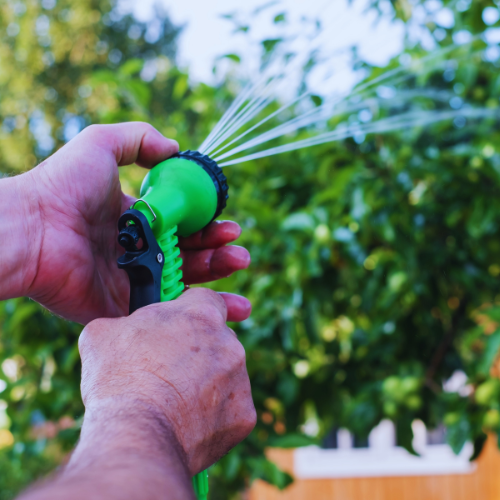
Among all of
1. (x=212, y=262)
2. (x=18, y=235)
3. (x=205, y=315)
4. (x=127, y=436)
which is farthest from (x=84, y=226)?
(x=127, y=436)

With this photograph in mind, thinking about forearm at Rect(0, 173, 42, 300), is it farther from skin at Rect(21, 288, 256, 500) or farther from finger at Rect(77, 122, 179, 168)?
skin at Rect(21, 288, 256, 500)

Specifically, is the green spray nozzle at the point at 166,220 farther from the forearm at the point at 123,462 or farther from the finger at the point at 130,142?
the forearm at the point at 123,462

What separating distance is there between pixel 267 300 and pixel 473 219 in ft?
1.71

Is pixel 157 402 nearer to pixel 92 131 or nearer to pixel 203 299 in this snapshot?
pixel 203 299

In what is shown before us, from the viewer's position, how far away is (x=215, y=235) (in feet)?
2.63

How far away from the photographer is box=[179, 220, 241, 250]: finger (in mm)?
800

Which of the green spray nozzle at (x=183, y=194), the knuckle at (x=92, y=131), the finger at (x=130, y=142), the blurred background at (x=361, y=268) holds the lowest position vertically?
the blurred background at (x=361, y=268)

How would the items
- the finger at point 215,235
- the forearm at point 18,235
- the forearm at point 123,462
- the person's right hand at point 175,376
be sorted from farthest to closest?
the finger at point 215,235 < the forearm at point 18,235 < the person's right hand at point 175,376 < the forearm at point 123,462

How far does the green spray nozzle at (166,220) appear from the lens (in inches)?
23.3

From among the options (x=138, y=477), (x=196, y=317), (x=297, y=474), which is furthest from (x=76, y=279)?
(x=297, y=474)

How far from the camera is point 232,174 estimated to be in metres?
1.48

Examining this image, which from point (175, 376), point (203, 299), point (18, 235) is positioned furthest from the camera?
point (18, 235)

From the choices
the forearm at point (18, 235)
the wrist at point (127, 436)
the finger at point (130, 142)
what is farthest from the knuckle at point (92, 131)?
the wrist at point (127, 436)

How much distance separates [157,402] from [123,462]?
84mm
